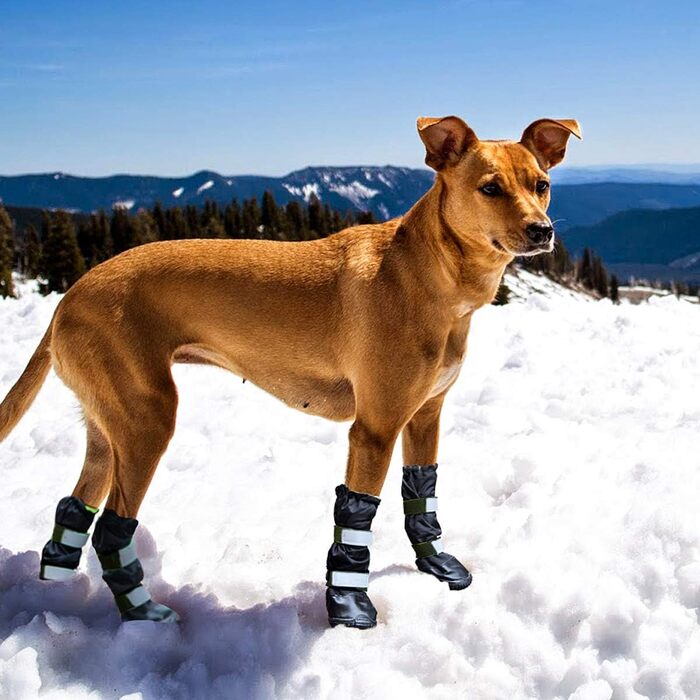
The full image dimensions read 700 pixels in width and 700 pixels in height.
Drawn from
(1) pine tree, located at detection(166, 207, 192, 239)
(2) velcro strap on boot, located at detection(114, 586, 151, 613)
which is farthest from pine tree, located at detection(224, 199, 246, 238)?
(2) velcro strap on boot, located at detection(114, 586, 151, 613)

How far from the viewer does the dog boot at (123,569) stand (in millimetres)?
4777

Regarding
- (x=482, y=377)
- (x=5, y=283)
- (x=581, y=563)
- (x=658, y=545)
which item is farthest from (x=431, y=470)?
(x=5, y=283)

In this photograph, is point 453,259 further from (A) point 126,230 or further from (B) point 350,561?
(A) point 126,230

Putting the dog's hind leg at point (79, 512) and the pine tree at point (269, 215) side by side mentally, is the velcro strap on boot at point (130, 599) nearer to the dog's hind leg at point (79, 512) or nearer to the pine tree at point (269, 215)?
the dog's hind leg at point (79, 512)

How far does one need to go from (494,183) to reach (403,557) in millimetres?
3134

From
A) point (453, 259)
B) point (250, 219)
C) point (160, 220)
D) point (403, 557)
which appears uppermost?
point (453, 259)

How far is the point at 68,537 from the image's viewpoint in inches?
198

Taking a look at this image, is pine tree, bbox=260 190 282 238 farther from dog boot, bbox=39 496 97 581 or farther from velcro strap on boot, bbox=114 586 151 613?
velcro strap on boot, bbox=114 586 151 613

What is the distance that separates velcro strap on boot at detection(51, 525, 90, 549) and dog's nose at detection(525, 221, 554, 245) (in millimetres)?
3670

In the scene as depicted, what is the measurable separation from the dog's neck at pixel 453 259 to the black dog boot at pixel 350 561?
1.50 meters

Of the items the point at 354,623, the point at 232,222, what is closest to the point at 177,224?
the point at 232,222

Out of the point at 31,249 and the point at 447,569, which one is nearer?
the point at 447,569

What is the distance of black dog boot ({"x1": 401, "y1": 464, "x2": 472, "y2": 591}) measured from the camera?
5496 mm

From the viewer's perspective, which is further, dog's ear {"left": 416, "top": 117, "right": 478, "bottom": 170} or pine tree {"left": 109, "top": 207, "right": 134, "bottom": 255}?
pine tree {"left": 109, "top": 207, "right": 134, "bottom": 255}
